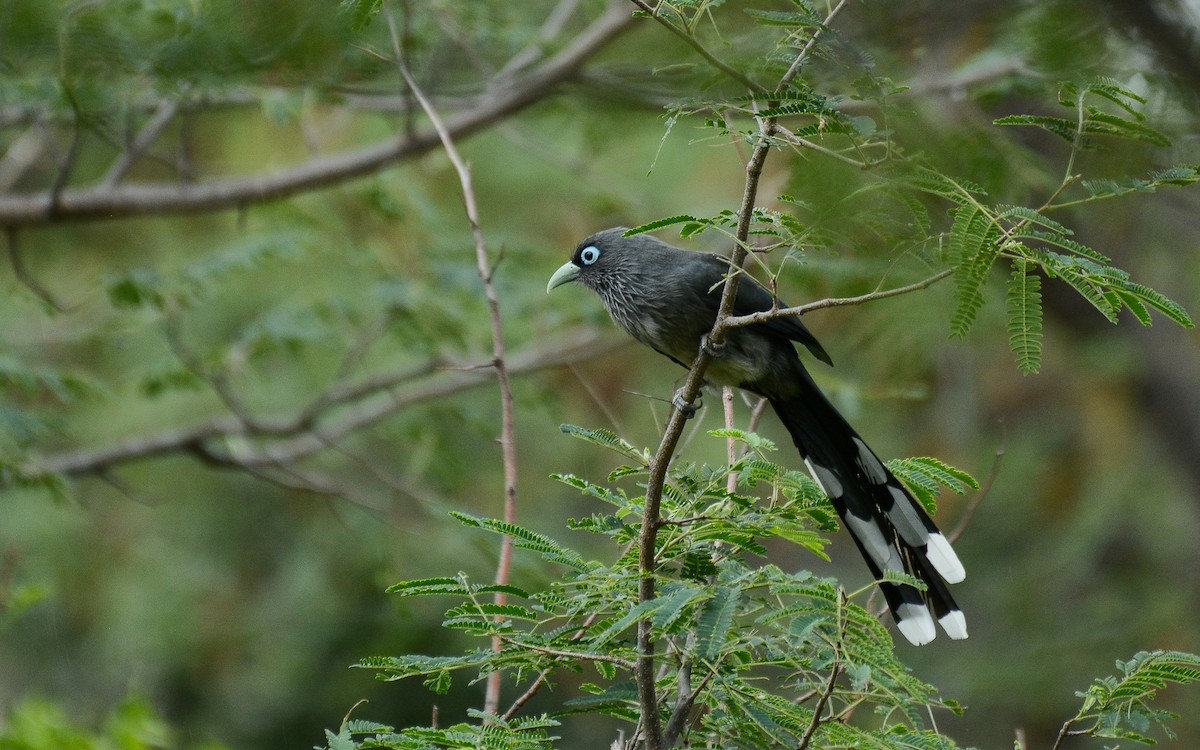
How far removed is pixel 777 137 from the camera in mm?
2074

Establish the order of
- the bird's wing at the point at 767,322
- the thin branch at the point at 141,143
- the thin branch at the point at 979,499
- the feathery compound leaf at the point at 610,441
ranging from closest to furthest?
the feathery compound leaf at the point at 610,441
the thin branch at the point at 979,499
the bird's wing at the point at 767,322
the thin branch at the point at 141,143

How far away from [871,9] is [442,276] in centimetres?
485

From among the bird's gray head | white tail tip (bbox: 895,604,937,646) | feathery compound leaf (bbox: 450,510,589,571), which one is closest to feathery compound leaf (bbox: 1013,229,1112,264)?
feathery compound leaf (bbox: 450,510,589,571)

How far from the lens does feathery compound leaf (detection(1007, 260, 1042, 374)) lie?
203 cm

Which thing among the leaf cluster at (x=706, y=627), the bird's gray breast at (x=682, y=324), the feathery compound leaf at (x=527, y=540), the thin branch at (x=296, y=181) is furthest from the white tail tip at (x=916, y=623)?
the thin branch at (x=296, y=181)

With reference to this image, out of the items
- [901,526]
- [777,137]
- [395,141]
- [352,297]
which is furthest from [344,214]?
[777,137]

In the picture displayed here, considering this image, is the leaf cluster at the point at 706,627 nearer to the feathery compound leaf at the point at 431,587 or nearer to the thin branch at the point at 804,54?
the feathery compound leaf at the point at 431,587

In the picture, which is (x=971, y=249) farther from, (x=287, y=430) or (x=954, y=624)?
(x=287, y=430)

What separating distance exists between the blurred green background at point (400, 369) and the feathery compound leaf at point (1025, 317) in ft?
0.70

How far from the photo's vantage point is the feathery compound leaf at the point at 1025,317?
6.66 ft

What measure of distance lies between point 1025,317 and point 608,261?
218 centimetres

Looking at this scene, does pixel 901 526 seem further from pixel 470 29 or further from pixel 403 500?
pixel 403 500

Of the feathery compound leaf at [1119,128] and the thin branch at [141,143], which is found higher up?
the feathery compound leaf at [1119,128]

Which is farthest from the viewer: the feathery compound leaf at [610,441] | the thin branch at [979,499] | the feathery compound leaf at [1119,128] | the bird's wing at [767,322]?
the bird's wing at [767,322]
